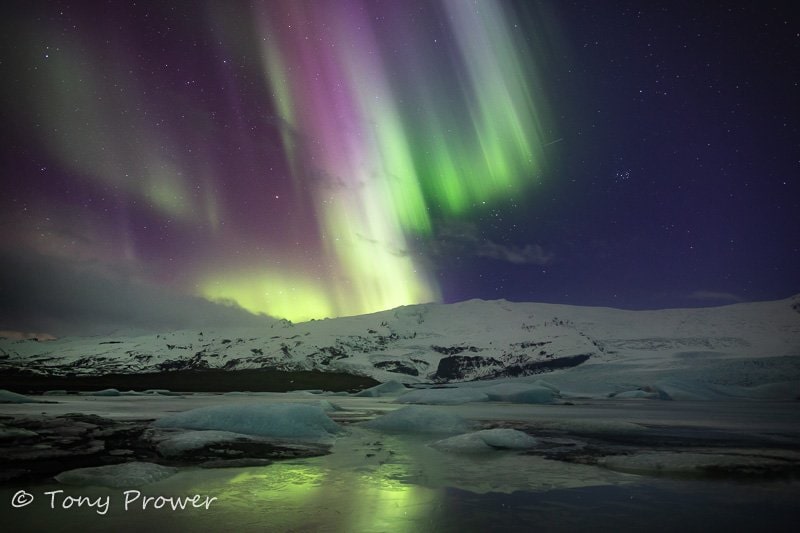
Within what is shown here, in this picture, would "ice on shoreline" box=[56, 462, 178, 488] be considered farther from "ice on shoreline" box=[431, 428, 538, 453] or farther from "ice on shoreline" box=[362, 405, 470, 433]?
"ice on shoreline" box=[362, 405, 470, 433]

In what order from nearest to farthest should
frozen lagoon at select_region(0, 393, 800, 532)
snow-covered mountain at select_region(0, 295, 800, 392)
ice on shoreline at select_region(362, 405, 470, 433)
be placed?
frozen lagoon at select_region(0, 393, 800, 532) → ice on shoreline at select_region(362, 405, 470, 433) → snow-covered mountain at select_region(0, 295, 800, 392)

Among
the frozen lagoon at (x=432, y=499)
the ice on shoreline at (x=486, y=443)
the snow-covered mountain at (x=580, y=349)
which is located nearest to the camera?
the frozen lagoon at (x=432, y=499)

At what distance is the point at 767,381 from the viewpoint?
5253 cm

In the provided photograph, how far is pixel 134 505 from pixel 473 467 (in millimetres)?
6187

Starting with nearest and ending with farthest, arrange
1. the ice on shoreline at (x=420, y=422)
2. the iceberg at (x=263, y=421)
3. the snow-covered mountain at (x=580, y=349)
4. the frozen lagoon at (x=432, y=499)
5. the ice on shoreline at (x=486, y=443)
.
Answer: the frozen lagoon at (x=432, y=499) < the ice on shoreline at (x=486, y=443) < the iceberg at (x=263, y=421) < the ice on shoreline at (x=420, y=422) < the snow-covered mountain at (x=580, y=349)

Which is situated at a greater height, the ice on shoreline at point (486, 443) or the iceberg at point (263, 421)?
the iceberg at point (263, 421)

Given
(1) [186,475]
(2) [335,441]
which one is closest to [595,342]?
(2) [335,441]

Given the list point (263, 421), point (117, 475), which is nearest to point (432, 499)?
point (117, 475)

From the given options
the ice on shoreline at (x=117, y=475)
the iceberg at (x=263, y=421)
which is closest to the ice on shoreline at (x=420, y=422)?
the iceberg at (x=263, y=421)

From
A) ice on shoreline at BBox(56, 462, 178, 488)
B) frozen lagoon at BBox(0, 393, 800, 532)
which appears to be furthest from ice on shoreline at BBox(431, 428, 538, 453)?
ice on shoreline at BBox(56, 462, 178, 488)

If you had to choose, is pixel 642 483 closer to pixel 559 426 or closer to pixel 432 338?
pixel 559 426

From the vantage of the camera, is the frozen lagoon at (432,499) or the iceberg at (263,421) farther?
the iceberg at (263,421)

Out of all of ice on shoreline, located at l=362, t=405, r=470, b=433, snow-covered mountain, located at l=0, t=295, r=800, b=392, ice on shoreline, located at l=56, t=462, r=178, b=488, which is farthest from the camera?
snow-covered mountain, located at l=0, t=295, r=800, b=392

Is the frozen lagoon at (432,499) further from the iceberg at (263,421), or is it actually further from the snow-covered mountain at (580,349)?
the snow-covered mountain at (580,349)
